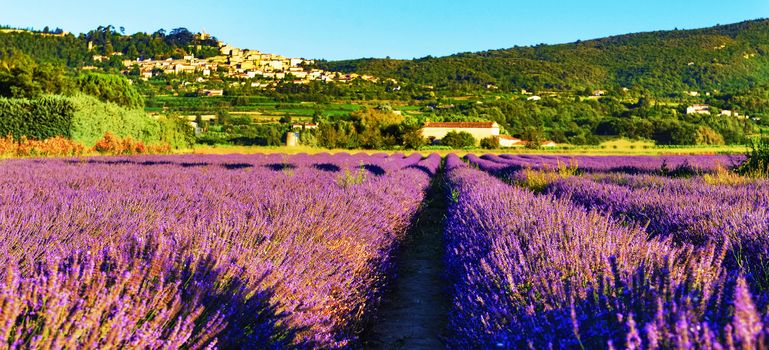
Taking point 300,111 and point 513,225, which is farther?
point 300,111

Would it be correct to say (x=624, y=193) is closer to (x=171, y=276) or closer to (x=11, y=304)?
(x=171, y=276)

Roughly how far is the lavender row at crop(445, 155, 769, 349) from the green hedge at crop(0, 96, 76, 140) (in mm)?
20635

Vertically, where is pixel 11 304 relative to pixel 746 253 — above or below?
above

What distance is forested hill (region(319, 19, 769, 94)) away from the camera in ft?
308

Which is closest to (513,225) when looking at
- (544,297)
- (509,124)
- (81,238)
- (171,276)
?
(544,297)

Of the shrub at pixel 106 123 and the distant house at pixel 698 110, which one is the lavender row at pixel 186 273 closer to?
the shrub at pixel 106 123

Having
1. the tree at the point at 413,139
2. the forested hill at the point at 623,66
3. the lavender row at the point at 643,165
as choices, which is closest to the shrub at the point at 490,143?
the tree at the point at 413,139

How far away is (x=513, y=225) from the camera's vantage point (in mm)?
3461

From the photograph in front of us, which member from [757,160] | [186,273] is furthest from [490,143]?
[186,273]

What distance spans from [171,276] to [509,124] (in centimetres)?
7081

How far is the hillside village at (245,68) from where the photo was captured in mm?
87375

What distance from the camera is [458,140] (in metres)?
48.6

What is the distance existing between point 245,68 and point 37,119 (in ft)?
289

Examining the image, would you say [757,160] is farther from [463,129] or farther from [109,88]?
[463,129]
